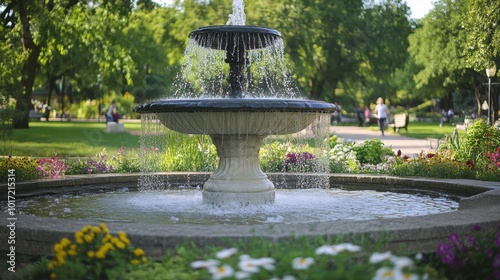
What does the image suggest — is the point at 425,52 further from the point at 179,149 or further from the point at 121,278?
the point at 121,278

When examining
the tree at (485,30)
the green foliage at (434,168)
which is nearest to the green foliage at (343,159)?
the green foliage at (434,168)

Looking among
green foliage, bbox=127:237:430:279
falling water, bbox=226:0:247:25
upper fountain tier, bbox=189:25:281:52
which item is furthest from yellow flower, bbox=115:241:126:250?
falling water, bbox=226:0:247:25

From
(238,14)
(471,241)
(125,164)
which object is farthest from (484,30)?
(471,241)

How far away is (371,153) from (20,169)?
24.3 ft

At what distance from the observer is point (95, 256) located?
497 cm

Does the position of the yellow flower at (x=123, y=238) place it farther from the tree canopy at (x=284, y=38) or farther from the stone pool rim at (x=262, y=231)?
the tree canopy at (x=284, y=38)

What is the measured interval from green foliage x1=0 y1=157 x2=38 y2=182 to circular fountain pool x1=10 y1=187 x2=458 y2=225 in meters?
0.88

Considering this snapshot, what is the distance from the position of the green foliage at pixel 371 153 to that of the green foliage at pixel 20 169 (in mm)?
6908

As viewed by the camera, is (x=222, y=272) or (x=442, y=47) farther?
(x=442, y=47)

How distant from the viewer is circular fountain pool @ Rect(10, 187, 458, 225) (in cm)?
824

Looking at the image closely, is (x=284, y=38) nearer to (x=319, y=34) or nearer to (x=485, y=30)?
(x=319, y=34)

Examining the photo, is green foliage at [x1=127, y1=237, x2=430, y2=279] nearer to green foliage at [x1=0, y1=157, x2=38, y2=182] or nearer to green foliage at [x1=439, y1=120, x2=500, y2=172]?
green foliage at [x1=0, y1=157, x2=38, y2=182]

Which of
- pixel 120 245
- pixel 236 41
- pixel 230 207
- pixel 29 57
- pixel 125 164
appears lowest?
pixel 230 207

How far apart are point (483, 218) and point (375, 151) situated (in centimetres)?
910
